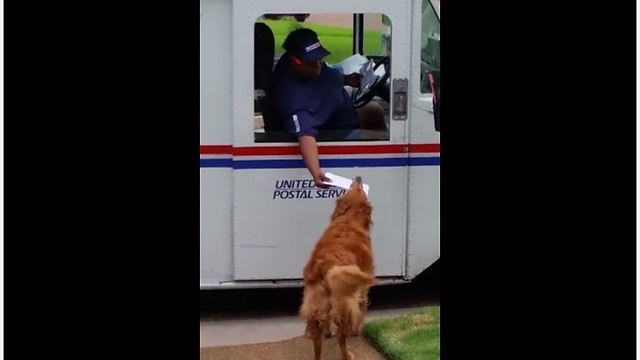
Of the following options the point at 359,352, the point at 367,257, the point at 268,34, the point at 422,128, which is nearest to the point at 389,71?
the point at 422,128

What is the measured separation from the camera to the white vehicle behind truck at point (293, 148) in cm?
564

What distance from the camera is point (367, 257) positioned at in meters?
5.28

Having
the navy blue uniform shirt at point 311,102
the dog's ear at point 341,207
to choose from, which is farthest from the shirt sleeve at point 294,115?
the dog's ear at point 341,207

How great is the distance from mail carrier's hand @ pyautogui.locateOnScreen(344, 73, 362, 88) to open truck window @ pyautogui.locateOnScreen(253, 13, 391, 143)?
3cm

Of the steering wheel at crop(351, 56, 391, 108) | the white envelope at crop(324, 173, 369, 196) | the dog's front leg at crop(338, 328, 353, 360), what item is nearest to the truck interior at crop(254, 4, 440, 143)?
the steering wheel at crop(351, 56, 391, 108)

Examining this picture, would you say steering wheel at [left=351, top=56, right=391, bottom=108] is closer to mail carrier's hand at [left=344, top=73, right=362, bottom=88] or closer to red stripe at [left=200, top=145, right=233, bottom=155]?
mail carrier's hand at [left=344, top=73, right=362, bottom=88]

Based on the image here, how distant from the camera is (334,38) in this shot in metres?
5.77

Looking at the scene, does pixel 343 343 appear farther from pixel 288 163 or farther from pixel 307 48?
pixel 307 48

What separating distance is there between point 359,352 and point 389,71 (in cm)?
172

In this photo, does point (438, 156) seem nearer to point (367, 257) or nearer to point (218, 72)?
point (367, 257)

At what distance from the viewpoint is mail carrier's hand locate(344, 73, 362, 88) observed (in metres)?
5.82

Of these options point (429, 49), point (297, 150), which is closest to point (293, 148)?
point (297, 150)

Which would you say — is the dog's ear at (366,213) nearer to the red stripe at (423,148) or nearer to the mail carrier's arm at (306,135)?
the mail carrier's arm at (306,135)

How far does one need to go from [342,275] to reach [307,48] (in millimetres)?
1519
